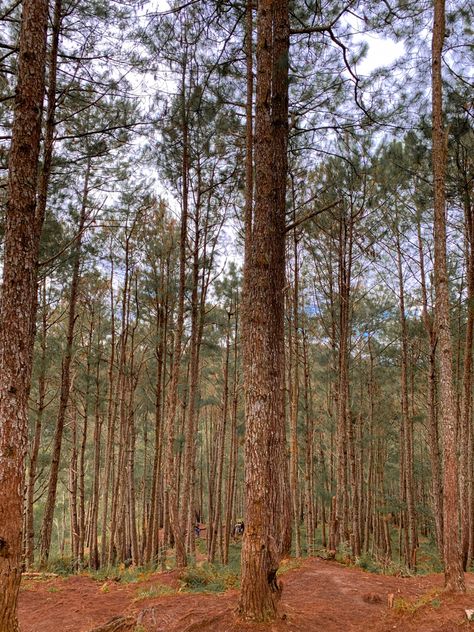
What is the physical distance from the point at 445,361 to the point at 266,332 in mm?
2876

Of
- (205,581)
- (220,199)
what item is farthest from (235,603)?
(220,199)

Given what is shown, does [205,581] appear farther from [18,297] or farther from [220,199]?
[220,199]

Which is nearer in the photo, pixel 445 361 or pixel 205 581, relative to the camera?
pixel 445 361

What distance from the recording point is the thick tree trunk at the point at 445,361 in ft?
18.1

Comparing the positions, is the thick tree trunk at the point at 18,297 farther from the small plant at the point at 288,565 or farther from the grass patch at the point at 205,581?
the small plant at the point at 288,565

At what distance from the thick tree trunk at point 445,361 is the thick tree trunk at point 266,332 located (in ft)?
7.74

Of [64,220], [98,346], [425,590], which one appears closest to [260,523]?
[425,590]

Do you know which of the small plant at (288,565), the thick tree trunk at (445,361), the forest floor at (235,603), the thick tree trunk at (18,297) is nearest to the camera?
the thick tree trunk at (18,297)

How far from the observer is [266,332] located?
14.4ft

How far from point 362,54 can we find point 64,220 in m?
5.67

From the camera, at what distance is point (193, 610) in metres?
4.43

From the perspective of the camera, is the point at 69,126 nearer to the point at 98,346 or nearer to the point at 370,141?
the point at 370,141

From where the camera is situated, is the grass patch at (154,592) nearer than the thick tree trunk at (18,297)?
No

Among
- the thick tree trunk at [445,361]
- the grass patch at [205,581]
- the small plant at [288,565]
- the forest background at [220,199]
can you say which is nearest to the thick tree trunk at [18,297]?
the forest background at [220,199]
